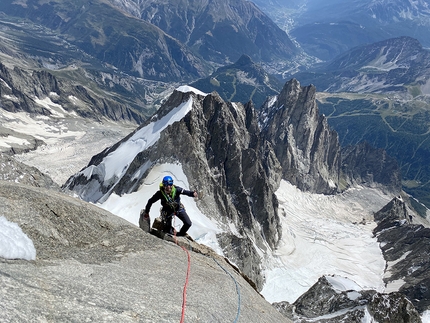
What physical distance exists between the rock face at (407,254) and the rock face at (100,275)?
59.3 m

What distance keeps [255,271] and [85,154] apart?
461 ft

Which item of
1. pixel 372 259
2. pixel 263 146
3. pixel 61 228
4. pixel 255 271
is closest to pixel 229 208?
pixel 255 271

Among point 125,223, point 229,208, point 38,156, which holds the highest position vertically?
point 125,223

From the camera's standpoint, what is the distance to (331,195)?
188625mm

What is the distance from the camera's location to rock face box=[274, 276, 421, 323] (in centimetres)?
3538

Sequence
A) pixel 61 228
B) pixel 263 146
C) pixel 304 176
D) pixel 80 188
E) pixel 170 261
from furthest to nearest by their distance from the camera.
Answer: pixel 304 176, pixel 263 146, pixel 80 188, pixel 170 261, pixel 61 228

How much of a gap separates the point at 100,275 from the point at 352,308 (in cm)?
3363

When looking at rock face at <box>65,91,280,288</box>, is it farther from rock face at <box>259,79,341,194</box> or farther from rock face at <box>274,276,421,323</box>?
rock face at <box>259,79,341,194</box>

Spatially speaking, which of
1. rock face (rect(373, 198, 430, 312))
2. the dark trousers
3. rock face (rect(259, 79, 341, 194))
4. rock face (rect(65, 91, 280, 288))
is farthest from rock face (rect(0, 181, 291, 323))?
rock face (rect(259, 79, 341, 194))

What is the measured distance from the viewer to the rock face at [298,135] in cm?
17562

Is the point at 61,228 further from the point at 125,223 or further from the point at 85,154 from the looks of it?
the point at 85,154

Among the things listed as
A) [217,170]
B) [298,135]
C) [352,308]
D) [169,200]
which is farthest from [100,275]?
[298,135]

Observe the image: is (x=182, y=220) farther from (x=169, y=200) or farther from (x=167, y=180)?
(x=167, y=180)

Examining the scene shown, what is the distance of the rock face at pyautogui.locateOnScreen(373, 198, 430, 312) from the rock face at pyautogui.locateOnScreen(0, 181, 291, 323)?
2334 inches
